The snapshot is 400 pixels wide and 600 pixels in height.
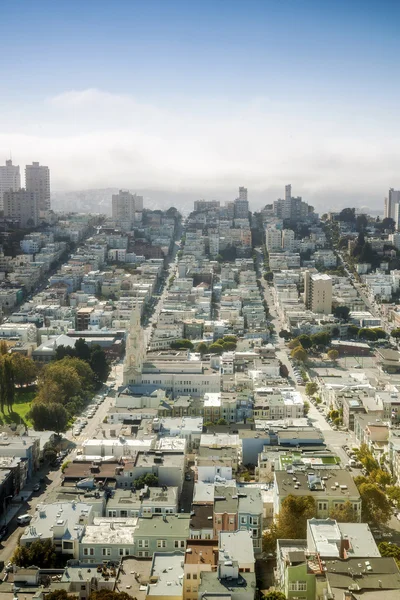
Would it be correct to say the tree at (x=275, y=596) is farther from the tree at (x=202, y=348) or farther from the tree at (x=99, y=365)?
the tree at (x=202, y=348)

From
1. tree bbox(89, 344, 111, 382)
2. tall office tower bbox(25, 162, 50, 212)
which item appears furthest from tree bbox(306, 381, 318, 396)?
tall office tower bbox(25, 162, 50, 212)

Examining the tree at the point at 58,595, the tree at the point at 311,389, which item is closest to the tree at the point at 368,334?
the tree at the point at 311,389

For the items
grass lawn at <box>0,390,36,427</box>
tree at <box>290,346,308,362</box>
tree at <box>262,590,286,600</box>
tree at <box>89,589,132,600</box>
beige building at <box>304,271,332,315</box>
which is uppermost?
beige building at <box>304,271,332,315</box>

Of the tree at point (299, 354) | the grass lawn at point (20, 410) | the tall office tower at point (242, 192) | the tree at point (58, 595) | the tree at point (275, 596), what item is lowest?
the grass lawn at point (20, 410)

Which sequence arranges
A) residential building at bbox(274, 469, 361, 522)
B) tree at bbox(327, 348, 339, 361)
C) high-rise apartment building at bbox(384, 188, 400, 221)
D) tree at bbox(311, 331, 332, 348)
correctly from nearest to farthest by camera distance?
residential building at bbox(274, 469, 361, 522) < tree at bbox(327, 348, 339, 361) < tree at bbox(311, 331, 332, 348) < high-rise apartment building at bbox(384, 188, 400, 221)

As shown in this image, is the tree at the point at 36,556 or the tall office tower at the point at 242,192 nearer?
the tree at the point at 36,556

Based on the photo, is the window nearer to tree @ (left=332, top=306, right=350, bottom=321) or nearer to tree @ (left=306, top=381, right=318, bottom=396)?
tree @ (left=306, top=381, right=318, bottom=396)
